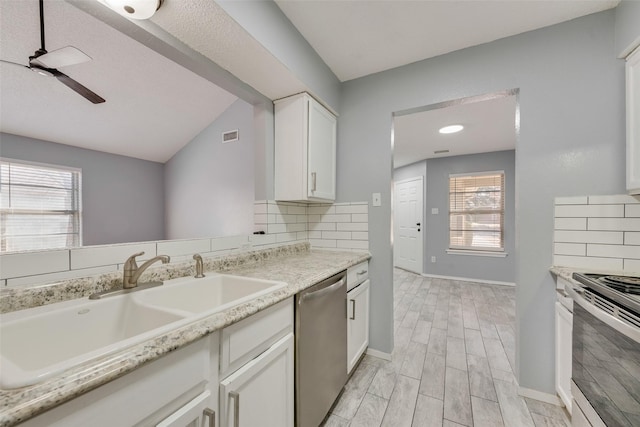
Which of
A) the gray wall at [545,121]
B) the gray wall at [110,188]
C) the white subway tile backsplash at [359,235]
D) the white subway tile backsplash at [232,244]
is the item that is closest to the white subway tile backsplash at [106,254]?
the white subway tile backsplash at [232,244]

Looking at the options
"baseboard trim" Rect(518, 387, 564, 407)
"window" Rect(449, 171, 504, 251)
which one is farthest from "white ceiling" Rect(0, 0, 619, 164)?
"baseboard trim" Rect(518, 387, 564, 407)

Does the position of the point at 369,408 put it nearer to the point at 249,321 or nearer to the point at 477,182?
the point at 249,321

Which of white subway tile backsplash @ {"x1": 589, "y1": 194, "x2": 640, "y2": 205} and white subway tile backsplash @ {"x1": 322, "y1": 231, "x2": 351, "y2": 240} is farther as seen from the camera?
white subway tile backsplash @ {"x1": 322, "y1": 231, "x2": 351, "y2": 240}

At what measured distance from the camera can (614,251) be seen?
145 centimetres

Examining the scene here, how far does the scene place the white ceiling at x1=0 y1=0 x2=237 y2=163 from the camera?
232cm

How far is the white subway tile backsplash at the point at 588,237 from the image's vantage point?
1447mm

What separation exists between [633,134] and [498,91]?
72 cm

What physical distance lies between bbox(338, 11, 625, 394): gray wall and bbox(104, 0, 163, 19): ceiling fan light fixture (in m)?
1.74

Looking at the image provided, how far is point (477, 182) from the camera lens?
4.67 meters

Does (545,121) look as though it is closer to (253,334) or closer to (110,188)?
(253,334)

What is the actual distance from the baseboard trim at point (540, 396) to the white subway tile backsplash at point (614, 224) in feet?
3.49

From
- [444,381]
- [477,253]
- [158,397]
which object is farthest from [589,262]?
[477,253]

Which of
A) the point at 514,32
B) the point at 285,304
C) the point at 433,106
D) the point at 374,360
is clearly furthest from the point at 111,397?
the point at 514,32

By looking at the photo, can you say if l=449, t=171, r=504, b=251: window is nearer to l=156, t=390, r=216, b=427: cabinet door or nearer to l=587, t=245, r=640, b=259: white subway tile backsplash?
l=587, t=245, r=640, b=259: white subway tile backsplash
